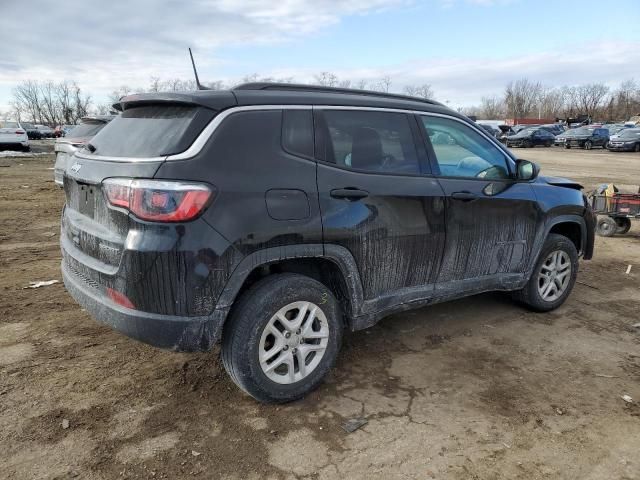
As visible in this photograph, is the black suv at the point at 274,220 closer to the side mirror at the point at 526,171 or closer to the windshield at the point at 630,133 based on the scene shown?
the side mirror at the point at 526,171

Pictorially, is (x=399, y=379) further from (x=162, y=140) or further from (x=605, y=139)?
(x=605, y=139)

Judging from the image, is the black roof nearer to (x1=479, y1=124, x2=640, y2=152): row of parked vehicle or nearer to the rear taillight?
the rear taillight

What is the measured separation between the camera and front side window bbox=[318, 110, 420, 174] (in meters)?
3.24

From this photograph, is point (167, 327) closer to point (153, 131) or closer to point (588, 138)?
point (153, 131)

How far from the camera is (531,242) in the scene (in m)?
4.39

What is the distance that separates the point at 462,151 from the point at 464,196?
1.41ft

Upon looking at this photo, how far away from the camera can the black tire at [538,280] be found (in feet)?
15.2

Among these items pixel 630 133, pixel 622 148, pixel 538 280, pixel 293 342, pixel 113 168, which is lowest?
pixel 622 148

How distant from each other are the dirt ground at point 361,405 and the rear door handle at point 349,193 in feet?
4.07

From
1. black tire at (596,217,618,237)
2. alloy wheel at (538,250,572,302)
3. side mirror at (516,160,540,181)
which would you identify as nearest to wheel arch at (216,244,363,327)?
side mirror at (516,160,540,181)

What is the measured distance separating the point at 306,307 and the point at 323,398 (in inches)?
24.5

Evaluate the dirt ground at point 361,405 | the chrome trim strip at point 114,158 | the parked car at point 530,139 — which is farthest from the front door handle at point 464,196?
the parked car at point 530,139

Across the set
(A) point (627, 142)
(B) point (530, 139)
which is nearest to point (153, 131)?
(A) point (627, 142)

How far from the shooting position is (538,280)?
4656mm
